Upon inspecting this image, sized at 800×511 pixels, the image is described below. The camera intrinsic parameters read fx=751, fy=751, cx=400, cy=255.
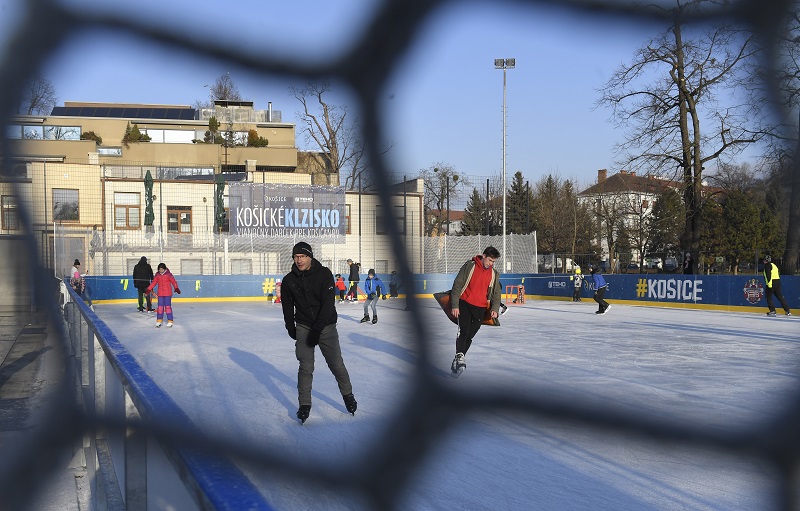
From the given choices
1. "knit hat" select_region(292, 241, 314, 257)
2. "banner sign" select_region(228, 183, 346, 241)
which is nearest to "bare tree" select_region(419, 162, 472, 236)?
"banner sign" select_region(228, 183, 346, 241)

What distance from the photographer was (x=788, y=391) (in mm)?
1457

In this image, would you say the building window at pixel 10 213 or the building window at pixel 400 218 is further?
the building window at pixel 10 213

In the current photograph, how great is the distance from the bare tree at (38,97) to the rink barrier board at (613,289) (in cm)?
1472

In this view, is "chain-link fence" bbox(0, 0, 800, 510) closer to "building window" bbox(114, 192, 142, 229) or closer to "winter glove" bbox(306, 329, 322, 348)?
"building window" bbox(114, 192, 142, 229)

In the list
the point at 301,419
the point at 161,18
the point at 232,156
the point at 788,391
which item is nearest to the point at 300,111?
the point at 232,156

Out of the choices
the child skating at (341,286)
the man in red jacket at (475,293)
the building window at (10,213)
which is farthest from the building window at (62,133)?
the child skating at (341,286)

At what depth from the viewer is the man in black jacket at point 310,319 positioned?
4953mm

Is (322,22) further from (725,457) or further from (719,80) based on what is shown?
(725,457)

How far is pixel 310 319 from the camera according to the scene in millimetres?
5016

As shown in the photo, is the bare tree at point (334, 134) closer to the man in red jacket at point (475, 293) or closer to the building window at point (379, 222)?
the building window at point (379, 222)

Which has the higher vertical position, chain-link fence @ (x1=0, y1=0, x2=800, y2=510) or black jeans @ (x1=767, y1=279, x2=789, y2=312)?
chain-link fence @ (x1=0, y1=0, x2=800, y2=510)

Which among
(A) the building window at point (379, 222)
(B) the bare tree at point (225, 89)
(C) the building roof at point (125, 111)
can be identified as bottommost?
(A) the building window at point (379, 222)

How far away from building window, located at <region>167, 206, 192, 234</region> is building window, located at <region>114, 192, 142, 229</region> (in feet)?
0.64

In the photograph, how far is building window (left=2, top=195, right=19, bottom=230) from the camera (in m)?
1.48
